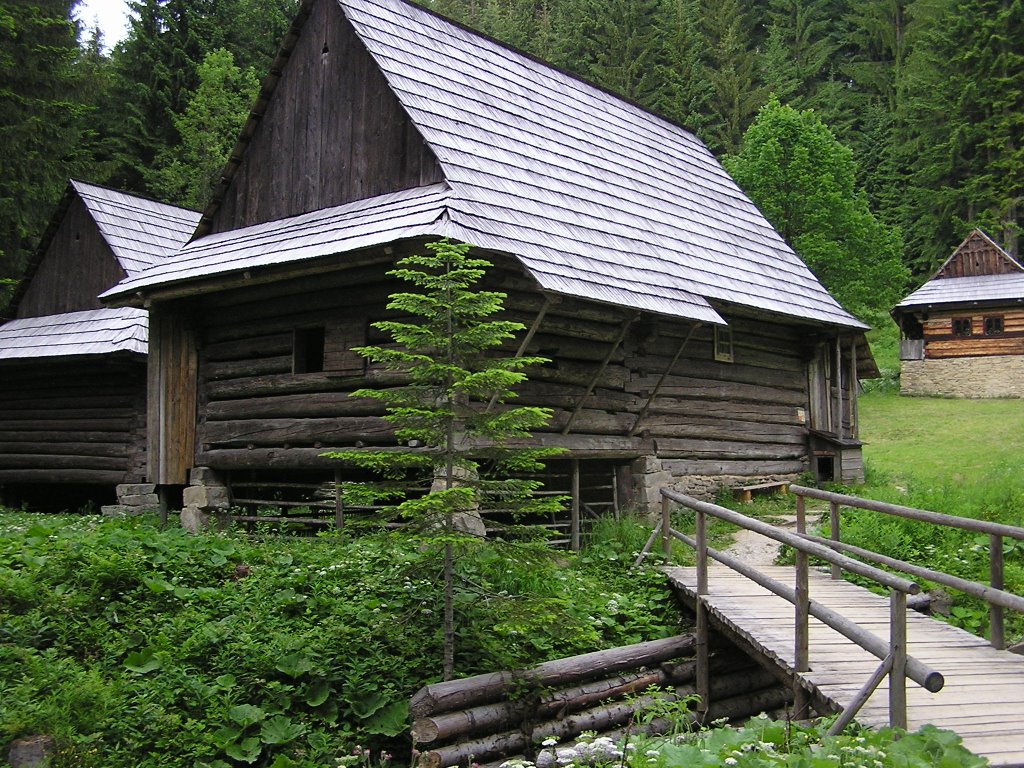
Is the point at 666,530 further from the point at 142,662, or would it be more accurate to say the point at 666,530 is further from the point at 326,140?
the point at 326,140

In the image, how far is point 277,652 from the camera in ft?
21.9

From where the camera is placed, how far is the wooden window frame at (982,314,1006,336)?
94.4ft

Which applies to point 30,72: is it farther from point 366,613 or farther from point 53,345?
point 366,613

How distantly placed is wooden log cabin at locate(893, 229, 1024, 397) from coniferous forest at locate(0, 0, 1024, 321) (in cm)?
143

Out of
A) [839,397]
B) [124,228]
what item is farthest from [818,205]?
[124,228]

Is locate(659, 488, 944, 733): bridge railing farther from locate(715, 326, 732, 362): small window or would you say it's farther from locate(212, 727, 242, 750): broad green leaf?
locate(715, 326, 732, 362): small window

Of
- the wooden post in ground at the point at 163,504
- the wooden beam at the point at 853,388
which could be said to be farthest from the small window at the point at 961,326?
the wooden post in ground at the point at 163,504

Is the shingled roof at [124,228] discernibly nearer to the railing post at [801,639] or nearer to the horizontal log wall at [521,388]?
the horizontal log wall at [521,388]

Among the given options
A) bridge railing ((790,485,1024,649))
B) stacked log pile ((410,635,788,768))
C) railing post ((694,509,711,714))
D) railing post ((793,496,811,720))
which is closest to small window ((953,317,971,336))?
bridge railing ((790,485,1024,649))

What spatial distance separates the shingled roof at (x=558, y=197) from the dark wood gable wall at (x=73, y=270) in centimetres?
Result: 542

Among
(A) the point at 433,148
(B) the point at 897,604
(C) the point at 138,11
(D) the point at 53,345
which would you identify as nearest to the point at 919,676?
(B) the point at 897,604

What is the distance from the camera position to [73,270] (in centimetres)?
1748

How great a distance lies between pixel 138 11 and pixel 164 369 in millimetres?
23748

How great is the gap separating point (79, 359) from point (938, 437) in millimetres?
17823
